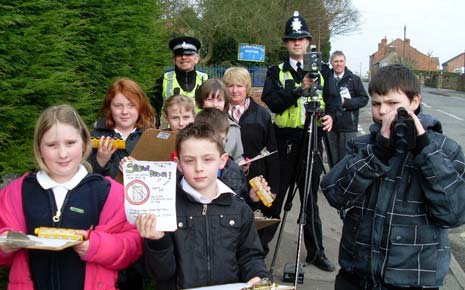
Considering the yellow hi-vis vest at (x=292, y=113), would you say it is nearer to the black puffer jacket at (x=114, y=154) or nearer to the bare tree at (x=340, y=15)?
the black puffer jacket at (x=114, y=154)

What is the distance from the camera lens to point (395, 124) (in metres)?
2.06

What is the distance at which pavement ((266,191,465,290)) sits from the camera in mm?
4441

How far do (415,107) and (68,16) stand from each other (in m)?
3.09

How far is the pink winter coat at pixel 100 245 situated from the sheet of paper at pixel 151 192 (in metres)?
0.31

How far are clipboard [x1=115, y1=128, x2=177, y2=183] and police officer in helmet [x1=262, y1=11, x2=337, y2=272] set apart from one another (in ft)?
5.19

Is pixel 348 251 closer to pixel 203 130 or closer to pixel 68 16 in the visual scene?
pixel 203 130

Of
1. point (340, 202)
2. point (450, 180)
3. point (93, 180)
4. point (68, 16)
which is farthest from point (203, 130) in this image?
point (68, 16)

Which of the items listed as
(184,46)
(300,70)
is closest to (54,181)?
(184,46)

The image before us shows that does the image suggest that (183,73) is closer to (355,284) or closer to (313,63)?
(313,63)

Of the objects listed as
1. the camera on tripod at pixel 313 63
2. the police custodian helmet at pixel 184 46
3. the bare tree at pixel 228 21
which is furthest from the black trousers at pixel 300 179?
the bare tree at pixel 228 21

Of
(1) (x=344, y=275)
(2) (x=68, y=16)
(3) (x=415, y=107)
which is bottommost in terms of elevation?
(1) (x=344, y=275)

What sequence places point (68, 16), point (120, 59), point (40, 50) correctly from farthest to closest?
point (120, 59) < point (68, 16) < point (40, 50)

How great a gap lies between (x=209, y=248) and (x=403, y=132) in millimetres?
990

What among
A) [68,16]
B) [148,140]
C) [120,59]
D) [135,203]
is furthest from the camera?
[120,59]
